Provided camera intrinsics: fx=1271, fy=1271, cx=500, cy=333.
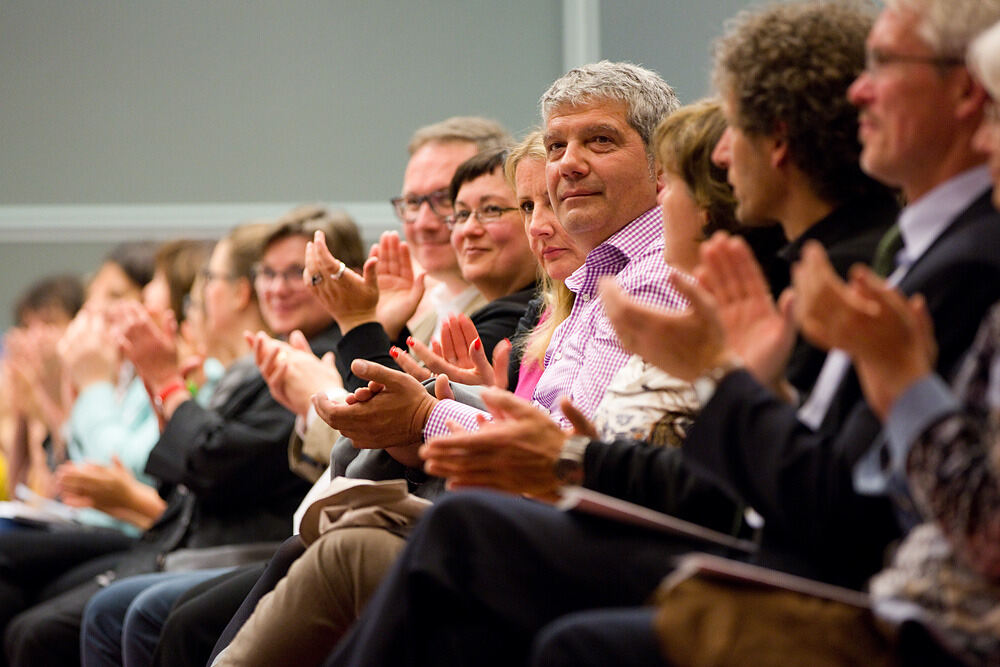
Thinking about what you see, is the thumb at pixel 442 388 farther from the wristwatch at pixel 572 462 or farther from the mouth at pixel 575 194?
the wristwatch at pixel 572 462

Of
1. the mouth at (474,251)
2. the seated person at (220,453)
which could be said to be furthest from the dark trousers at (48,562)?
the mouth at (474,251)

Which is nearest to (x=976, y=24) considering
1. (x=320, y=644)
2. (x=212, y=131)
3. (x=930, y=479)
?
(x=930, y=479)

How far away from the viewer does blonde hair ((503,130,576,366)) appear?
2.44m

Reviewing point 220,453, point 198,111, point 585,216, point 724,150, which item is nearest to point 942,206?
point 724,150

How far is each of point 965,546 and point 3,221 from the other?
547 centimetres

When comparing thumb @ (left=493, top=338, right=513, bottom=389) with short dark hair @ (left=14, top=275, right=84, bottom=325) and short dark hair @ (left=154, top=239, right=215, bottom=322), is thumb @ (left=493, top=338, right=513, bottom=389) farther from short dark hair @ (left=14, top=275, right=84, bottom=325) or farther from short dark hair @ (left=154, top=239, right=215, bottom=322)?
short dark hair @ (left=14, top=275, right=84, bottom=325)

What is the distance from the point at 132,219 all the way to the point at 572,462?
181 inches

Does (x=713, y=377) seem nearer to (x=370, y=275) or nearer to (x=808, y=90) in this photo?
(x=808, y=90)

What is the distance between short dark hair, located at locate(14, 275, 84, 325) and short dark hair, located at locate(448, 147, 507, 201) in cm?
265

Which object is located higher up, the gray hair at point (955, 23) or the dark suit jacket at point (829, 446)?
the gray hair at point (955, 23)

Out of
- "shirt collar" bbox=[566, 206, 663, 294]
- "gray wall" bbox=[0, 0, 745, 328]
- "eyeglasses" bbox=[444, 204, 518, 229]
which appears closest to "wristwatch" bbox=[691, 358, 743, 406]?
"shirt collar" bbox=[566, 206, 663, 294]

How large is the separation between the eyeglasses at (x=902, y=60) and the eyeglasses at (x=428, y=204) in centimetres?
187

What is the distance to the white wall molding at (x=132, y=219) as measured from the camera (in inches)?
229

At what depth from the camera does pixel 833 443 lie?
133 centimetres
